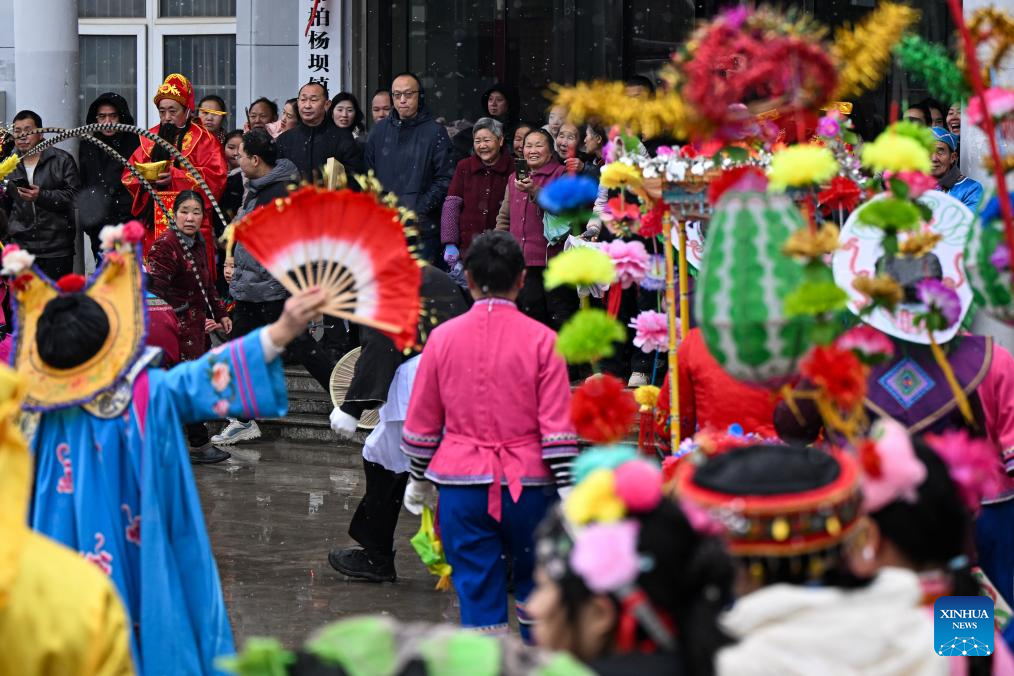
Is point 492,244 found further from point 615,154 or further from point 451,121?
point 451,121

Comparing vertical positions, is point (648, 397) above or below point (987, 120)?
below

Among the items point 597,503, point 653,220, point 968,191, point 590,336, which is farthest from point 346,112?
point 597,503

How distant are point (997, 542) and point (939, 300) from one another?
3.42 feet

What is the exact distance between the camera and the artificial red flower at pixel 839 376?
3.22 metres

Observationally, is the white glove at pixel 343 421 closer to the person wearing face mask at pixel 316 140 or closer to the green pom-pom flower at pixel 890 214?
the green pom-pom flower at pixel 890 214

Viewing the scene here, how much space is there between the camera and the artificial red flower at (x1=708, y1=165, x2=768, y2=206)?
3668mm

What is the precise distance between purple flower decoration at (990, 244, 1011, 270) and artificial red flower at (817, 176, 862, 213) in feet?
4.23

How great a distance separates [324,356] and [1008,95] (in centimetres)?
615

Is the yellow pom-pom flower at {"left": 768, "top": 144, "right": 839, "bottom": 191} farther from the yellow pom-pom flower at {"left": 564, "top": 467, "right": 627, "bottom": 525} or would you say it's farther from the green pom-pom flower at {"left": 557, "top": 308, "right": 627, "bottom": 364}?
the yellow pom-pom flower at {"left": 564, "top": 467, "right": 627, "bottom": 525}

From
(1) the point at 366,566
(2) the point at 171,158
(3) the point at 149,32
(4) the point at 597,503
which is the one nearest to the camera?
(4) the point at 597,503

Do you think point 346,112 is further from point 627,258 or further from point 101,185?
point 627,258

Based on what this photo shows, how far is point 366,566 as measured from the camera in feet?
22.5

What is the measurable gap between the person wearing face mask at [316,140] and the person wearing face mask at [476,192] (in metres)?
0.86

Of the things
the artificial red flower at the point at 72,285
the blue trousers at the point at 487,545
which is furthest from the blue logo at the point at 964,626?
the artificial red flower at the point at 72,285
